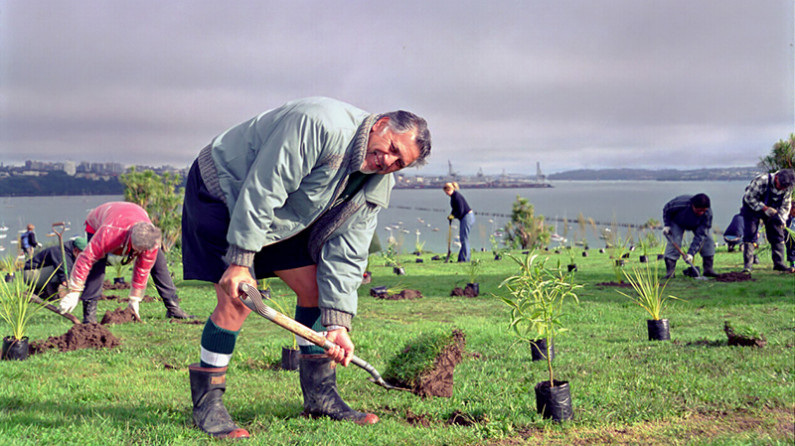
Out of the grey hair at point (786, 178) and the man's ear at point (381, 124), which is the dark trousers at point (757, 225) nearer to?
the grey hair at point (786, 178)

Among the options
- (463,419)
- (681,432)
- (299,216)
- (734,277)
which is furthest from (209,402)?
(734,277)

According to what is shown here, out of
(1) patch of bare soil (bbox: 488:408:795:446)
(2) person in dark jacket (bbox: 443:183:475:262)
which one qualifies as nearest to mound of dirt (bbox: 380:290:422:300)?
(2) person in dark jacket (bbox: 443:183:475:262)

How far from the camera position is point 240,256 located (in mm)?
2857

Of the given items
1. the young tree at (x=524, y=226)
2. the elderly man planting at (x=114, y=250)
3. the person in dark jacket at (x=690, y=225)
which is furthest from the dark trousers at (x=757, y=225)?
the young tree at (x=524, y=226)

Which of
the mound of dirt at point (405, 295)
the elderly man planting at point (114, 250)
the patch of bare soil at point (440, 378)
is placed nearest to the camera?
the patch of bare soil at point (440, 378)

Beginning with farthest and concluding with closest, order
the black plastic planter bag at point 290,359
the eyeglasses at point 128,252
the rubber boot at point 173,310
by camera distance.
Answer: the rubber boot at point 173,310, the eyeglasses at point 128,252, the black plastic planter bag at point 290,359

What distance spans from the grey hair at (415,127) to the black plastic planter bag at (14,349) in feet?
13.3

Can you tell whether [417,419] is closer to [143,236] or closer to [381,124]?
[381,124]

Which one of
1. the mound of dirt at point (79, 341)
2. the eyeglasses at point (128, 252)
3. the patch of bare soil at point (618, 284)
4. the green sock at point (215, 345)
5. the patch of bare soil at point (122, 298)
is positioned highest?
the eyeglasses at point (128, 252)

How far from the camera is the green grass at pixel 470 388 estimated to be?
127 inches

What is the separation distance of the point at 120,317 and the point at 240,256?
4804 millimetres

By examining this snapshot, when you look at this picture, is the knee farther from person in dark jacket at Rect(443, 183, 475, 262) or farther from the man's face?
person in dark jacket at Rect(443, 183, 475, 262)

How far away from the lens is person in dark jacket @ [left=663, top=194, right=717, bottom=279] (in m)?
9.62

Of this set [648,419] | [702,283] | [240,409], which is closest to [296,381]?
[240,409]
